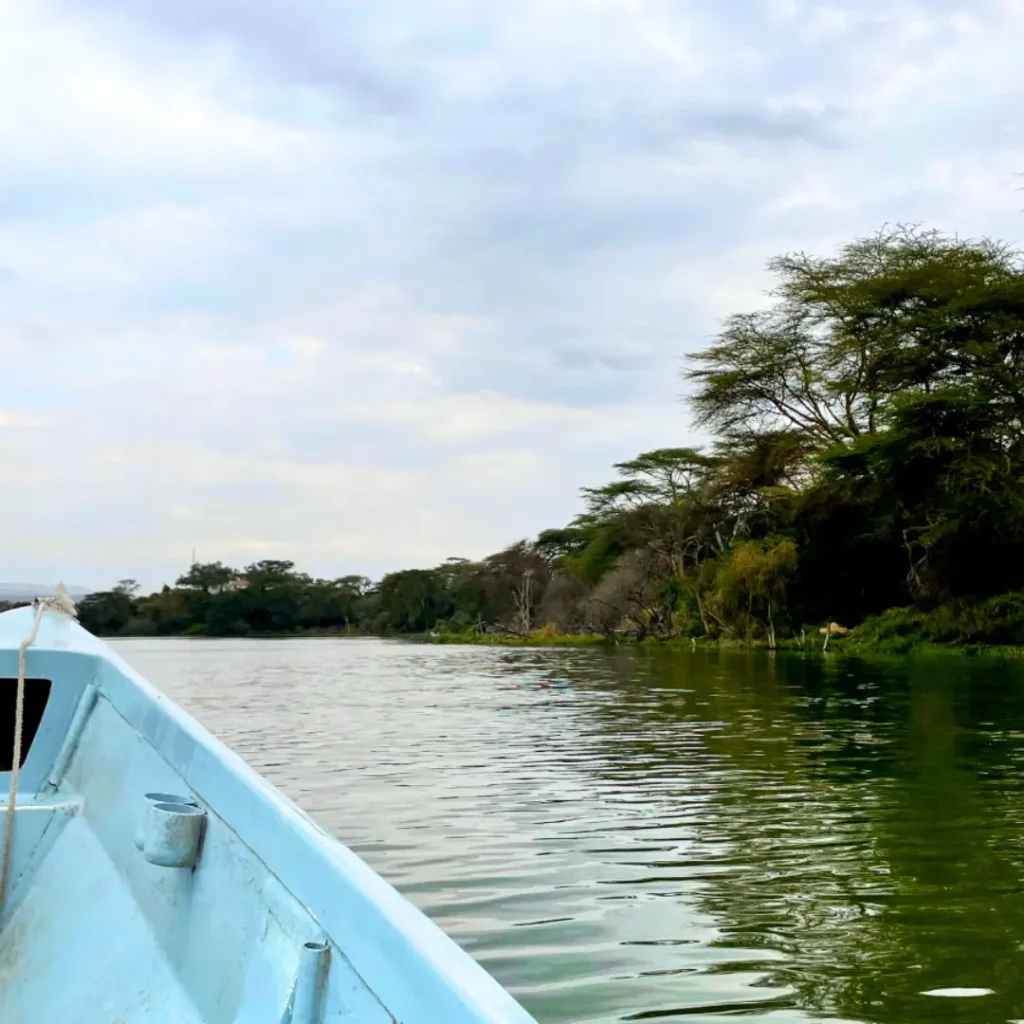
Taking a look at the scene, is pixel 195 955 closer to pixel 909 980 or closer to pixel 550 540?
pixel 909 980

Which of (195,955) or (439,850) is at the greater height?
(195,955)

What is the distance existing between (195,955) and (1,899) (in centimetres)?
84

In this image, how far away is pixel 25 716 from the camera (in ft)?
10.9

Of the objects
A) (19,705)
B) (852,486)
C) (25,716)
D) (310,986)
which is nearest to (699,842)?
(25,716)

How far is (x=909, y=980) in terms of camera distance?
3.26 m

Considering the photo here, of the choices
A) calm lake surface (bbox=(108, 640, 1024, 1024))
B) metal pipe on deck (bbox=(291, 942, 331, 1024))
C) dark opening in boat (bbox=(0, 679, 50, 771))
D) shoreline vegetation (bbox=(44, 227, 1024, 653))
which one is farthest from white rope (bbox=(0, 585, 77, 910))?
shoreline vegetation (bbox=(44, 227, 1024, 653))

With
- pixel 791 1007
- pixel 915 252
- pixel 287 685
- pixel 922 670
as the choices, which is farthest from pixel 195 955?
pixel 915 252

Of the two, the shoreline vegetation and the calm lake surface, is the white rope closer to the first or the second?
the calm lake surface

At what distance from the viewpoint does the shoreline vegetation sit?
2572 centimetres

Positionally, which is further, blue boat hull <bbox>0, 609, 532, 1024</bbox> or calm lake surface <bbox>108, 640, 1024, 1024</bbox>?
calm lake surface <bbox>108, 640, 1024, 1024</bbox>

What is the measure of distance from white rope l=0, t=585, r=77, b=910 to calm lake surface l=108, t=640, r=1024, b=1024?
4.67 feet

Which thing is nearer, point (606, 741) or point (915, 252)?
point (606, 741)

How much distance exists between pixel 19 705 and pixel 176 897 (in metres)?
0.69

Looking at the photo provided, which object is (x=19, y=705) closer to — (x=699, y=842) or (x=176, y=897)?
(x=176, y=897)
